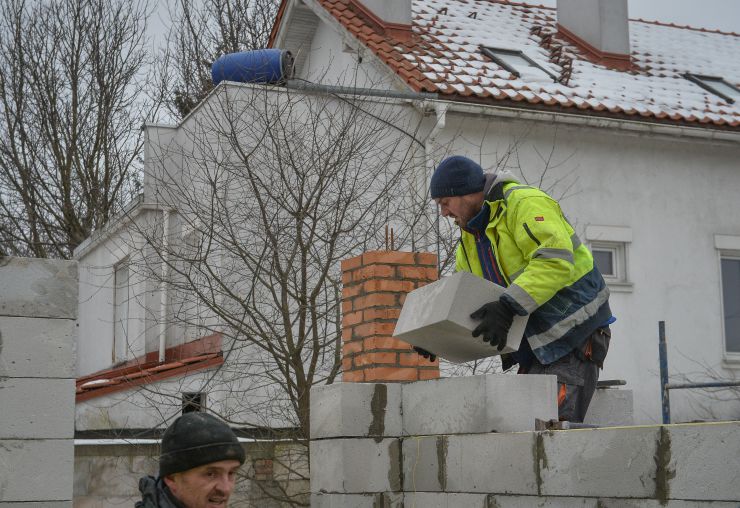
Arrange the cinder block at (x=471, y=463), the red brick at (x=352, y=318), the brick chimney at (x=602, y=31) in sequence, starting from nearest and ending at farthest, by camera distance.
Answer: the cinder block at (x=471, y=463)
the red brick at (x=352, y=318)
the brick chimney at (x=602, y=31)

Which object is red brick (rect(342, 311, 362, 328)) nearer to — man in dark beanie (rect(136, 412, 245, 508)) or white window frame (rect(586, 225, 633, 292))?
man in dark beanie (rect(136, 412, 245, 508))

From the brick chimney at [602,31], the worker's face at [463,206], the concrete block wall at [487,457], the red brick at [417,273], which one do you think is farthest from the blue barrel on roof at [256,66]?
the worker's face at [463,206]

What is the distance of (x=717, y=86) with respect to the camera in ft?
54.4

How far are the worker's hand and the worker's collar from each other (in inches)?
18.7

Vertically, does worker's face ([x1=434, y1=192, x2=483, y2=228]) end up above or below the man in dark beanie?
above

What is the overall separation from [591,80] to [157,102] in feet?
33.1

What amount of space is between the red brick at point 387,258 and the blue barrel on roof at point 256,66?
19.2 feet

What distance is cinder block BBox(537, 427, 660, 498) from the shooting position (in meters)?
4.76

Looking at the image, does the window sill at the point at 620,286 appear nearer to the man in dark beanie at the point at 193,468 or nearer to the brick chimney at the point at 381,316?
the brick chimney at the point at 381,316

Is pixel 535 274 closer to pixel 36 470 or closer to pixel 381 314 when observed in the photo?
pixel 381 314

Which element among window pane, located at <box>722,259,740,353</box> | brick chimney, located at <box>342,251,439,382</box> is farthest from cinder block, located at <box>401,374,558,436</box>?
window pane, located at <box>722,259,740,353</box>

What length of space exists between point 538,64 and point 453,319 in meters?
10.6

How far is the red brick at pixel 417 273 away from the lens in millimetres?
7156

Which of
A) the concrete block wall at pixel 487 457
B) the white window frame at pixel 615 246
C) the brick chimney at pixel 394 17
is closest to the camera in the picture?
the concrete block wall at pixel 487 457
